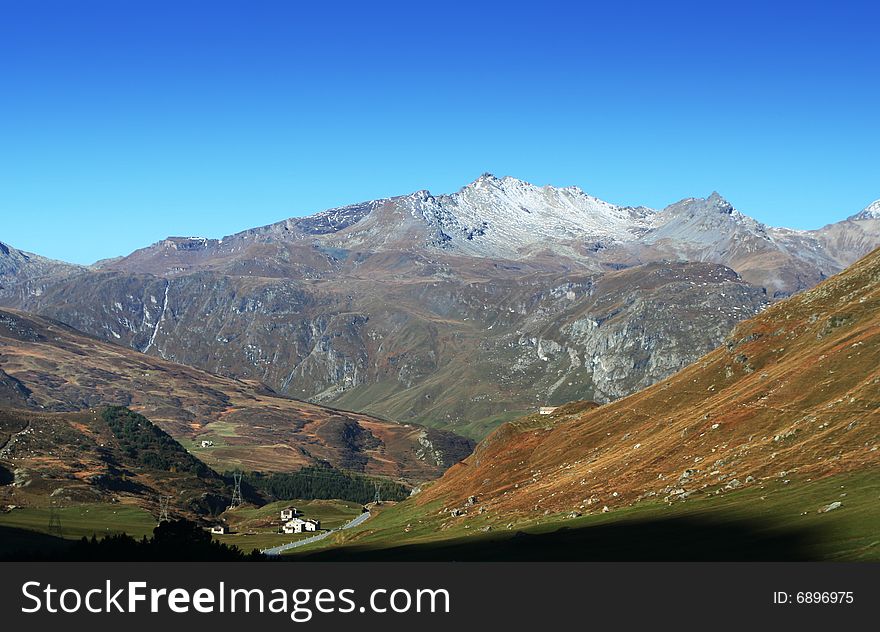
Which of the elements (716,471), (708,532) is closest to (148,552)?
(708,532)

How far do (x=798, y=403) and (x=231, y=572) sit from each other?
90465 mm

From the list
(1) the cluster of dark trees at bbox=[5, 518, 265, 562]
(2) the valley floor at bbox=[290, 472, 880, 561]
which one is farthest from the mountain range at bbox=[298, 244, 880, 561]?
(1) the cluster of dark trees at bbox=[5, 518, 265, 562]

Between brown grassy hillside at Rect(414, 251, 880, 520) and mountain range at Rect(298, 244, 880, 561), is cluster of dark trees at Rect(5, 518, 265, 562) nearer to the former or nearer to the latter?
mountain range at Rect(298, 244, 880, 561)

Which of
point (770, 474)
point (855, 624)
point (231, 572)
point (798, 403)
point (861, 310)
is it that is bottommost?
point (855, 624)

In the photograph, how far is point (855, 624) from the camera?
1954 inches

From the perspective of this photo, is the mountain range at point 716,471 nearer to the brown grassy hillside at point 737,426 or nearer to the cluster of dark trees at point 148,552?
the brown grassy hillside at point 737,426

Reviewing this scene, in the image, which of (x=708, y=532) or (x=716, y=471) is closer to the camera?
(x=708, y=532)

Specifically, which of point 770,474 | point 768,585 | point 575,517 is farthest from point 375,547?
point 768,585

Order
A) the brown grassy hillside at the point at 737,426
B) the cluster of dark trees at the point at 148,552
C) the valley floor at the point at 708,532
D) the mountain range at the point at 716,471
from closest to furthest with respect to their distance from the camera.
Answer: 1. the valley floor at the point at 708,532
2. the mountain range at the point at 716,471
3. the cluster of dark trees at the point at 148,552
4. the brown grassy hillside at the point at 737,426

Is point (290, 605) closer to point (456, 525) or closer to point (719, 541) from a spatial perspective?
point (719, 541)

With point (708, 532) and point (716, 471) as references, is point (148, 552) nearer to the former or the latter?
point (708, 532)

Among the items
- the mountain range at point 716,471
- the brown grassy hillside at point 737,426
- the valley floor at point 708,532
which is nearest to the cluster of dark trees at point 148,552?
the valley floor at point 708,532

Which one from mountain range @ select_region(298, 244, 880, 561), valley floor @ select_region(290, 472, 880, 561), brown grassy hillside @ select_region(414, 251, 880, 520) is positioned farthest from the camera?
brown grassy hillside @ select_region(414, 251, 880, 520)

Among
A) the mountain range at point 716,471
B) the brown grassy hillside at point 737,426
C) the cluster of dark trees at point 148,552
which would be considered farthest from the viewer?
the brown grassy hillside at point 737,426
